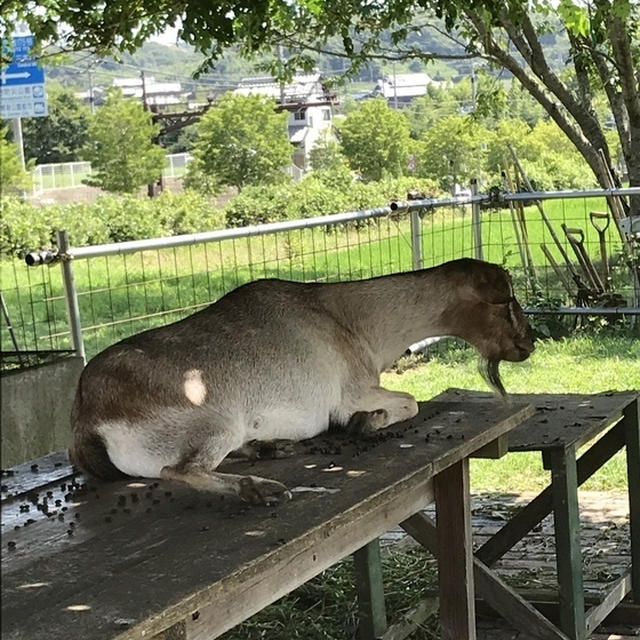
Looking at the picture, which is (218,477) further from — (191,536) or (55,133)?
(55,133)

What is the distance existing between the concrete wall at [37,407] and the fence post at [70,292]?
23 centimetres

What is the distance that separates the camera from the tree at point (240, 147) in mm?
45844

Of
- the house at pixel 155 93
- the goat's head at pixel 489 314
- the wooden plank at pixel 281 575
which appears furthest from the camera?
the house at pixel 155 93

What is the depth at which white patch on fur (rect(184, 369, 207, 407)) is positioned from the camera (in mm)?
3139

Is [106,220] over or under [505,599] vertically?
over

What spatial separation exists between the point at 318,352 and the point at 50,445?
8.28 feet

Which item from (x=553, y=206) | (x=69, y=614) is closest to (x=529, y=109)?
Answer: (x=553, y=206)

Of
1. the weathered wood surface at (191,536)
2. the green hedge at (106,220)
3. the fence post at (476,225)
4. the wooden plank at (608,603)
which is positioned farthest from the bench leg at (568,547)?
the green hedge at (106,220)

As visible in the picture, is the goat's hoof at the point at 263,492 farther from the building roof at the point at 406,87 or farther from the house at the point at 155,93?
the building roof at the point at 406,87

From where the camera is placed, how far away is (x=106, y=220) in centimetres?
2530

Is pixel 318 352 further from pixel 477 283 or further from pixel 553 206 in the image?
pixel 553 206

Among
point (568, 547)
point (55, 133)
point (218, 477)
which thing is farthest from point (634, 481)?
point (55, 133)

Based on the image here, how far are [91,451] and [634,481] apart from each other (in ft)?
8.45

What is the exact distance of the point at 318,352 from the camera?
360 cm
